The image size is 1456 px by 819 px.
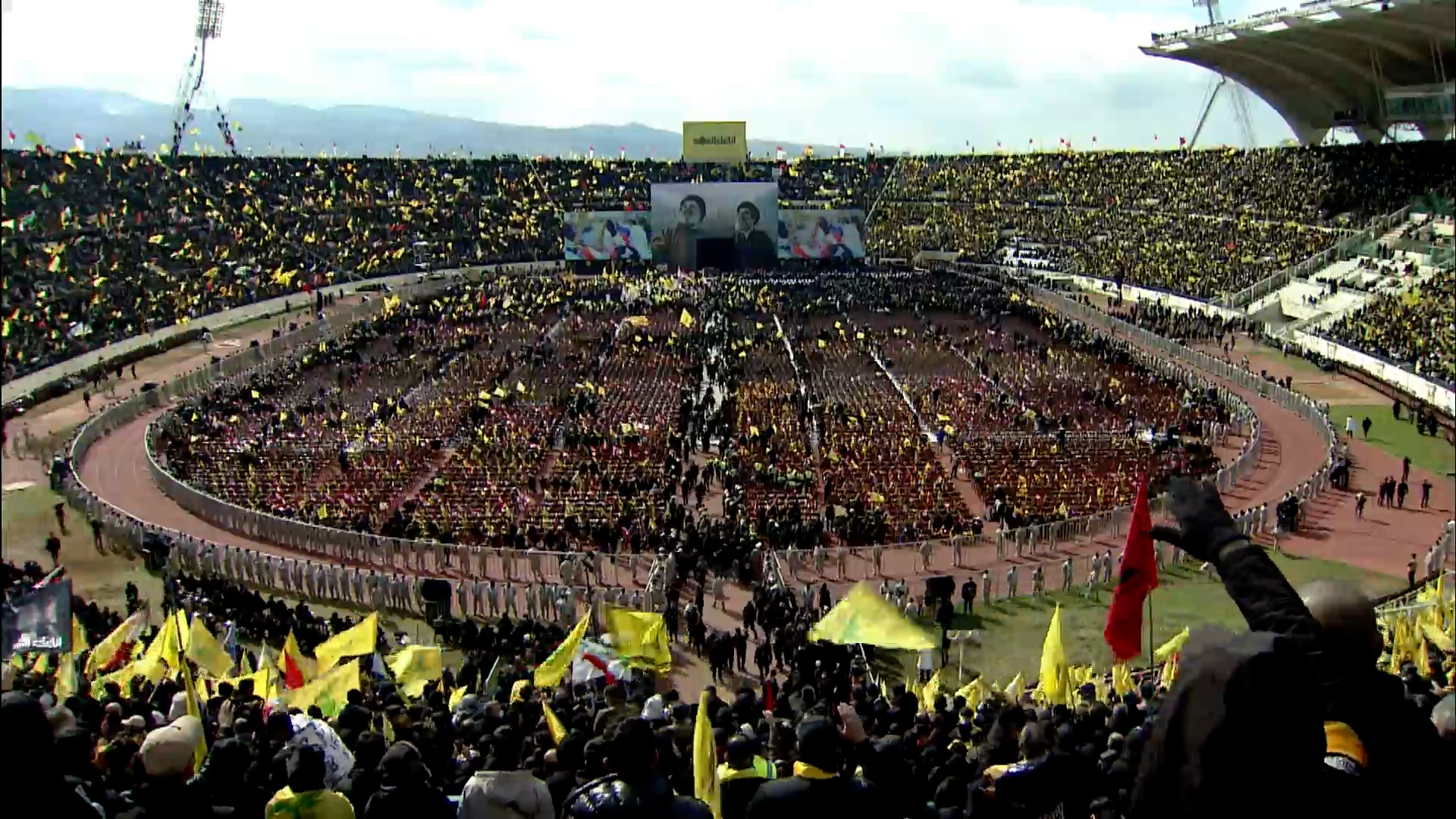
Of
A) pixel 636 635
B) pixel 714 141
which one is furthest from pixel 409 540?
pixel 714 141

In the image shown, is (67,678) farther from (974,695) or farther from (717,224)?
(717,224)

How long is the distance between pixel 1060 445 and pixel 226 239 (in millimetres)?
59115

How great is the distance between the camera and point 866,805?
4871 millimetres

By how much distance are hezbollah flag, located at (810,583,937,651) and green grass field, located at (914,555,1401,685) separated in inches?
168

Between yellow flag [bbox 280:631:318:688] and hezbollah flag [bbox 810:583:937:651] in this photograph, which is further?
hezbollah flag [bbox 810:583:937:651]

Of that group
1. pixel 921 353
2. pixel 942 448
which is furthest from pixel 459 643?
pixel 921 353

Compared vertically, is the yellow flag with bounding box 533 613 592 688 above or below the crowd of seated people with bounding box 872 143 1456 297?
below

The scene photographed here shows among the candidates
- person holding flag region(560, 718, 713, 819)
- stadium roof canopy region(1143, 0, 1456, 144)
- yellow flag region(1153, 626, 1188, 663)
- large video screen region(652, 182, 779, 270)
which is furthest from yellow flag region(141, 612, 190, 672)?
large video screen region(652, 182, 779, 270)

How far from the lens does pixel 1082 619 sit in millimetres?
21156

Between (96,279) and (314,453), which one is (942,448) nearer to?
(314,453)

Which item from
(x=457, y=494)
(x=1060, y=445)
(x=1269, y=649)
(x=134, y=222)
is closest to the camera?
(x=1269, y=649)

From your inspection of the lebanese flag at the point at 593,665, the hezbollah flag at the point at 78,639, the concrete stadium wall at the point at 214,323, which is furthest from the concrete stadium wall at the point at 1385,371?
the concrete stadium wall at the point at 214,323

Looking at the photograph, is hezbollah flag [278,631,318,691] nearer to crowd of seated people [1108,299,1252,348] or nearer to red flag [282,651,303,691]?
red flag [282,651,303,691]

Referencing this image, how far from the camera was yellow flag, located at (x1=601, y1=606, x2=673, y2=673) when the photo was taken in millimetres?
14875
